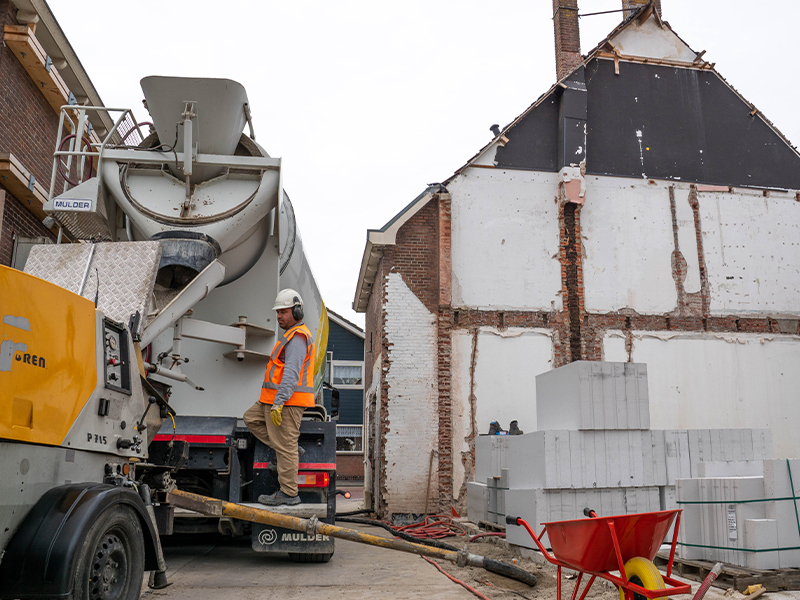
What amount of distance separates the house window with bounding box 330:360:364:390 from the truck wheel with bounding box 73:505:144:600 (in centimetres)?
2605

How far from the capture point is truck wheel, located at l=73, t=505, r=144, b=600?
3822 millimetres

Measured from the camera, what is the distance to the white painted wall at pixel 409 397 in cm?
1287

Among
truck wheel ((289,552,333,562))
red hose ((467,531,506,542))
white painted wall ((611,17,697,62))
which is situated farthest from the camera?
white painted wall ((611,17,697,62))

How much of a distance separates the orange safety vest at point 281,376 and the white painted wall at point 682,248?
343 inches

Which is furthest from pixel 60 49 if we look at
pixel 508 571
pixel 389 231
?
pixel 508 571

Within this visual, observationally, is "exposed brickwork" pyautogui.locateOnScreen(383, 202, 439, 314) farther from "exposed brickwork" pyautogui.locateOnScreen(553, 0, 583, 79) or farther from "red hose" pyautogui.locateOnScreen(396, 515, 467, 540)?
"exposed brickwork" pyautogui.locateOnScreen(553, 0, 583, 79)

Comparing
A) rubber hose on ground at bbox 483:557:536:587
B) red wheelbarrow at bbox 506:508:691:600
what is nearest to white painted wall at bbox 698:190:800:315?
rubber hose on ground at bbox 483:557:536:587

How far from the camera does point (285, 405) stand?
21.9ft

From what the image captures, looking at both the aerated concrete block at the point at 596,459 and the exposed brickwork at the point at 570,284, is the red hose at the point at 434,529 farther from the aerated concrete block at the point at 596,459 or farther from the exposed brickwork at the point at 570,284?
the exposed brickwork at the point at 570,284

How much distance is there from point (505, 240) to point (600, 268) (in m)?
2.07

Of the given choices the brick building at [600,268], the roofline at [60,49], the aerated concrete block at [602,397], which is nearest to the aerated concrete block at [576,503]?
the aerated concrete block at [602,397]

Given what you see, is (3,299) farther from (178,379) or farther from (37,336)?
(178,379)

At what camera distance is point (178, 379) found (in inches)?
272

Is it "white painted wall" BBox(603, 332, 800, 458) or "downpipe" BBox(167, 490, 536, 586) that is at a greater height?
"white painted wall" BBox(603, 332, 800, 458)
